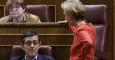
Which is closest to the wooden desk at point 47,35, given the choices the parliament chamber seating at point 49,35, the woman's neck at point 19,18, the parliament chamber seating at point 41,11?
the parliament chamber seating at point 49,35

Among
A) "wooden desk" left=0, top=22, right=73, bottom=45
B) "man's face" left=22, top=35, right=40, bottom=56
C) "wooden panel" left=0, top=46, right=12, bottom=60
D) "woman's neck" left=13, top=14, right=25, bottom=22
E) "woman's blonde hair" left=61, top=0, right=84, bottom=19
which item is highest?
"woman's blonde hair" left=61, top=0, right=84, bottom=19

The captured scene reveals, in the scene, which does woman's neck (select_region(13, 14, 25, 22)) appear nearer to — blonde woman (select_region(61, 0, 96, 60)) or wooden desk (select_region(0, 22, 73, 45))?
wooden desk (select_region(0, 22, 73, 45))

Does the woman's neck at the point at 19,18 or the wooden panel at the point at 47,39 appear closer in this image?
the wooden panel at the point at 47,39

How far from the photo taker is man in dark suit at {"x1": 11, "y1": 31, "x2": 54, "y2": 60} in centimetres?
190

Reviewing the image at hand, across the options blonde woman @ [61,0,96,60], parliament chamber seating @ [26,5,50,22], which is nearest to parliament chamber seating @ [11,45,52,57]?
blonde woman @ [61,0,96,60]

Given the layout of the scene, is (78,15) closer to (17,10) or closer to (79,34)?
(79,34)

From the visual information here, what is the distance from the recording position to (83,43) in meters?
1.51

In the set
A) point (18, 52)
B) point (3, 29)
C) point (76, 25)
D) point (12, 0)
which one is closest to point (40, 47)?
point (18, 52)

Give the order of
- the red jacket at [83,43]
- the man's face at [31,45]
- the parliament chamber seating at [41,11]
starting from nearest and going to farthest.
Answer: the red jacket at [83,43] → the man's face at [31,45] → the parliament chamber seating at [41,11]

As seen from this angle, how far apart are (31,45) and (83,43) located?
478mm

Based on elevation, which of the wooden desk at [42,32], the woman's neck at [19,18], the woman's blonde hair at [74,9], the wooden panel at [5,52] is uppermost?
the woman's blonde hair at [74,9]

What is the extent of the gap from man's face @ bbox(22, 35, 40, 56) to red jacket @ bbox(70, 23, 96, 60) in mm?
388

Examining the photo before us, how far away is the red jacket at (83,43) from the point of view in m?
1.50

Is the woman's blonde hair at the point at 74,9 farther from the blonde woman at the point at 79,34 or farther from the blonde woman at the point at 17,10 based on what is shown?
the blonde woman at the point at 17,10
